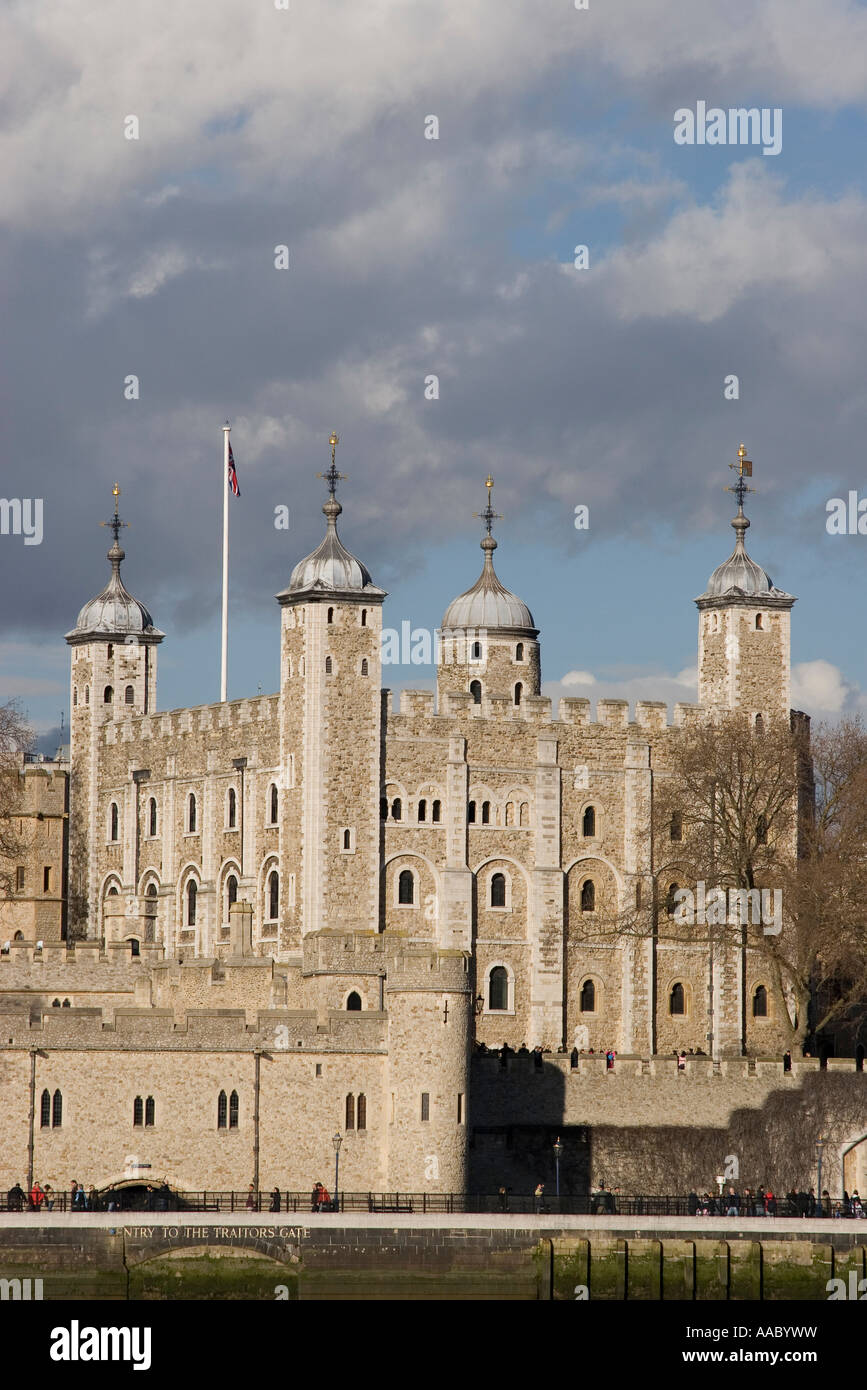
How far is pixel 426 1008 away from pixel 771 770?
23.7 m

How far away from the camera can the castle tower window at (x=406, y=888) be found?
10194 centimetres

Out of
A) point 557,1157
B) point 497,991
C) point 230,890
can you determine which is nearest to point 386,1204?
point 557,1157

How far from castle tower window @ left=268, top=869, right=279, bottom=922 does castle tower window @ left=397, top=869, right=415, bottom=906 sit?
11.3 ft

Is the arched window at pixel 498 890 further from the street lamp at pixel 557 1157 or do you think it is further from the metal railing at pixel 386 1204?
the metal railing at pixel 386 1204

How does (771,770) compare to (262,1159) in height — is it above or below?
above

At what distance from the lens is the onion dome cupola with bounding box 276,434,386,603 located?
101m

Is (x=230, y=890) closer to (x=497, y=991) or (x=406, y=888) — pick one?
(x=406, y=888)

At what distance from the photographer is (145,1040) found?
7962 centimetres

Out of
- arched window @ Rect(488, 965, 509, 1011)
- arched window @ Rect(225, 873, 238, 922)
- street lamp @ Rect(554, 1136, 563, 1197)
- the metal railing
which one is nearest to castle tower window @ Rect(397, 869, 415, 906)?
arched window @ Rect(488, 965, 509, 1011)

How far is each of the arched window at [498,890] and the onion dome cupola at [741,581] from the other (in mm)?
10813

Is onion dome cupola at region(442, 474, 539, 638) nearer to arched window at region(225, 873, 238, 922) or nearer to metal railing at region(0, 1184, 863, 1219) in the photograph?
arched window at region(225, 873, 238, 922)

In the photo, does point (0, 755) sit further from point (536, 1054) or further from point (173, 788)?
point (536, 1054)
